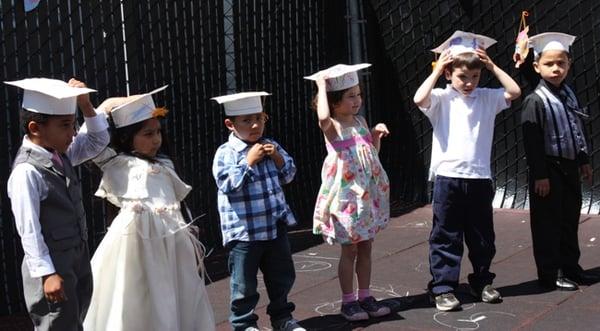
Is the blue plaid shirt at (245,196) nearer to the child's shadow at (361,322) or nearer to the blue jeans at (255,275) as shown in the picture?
the blue jeans at (255,275)

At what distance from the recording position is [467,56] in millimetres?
5082

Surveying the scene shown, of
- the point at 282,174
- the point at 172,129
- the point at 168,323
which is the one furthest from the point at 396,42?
the point at 168,323

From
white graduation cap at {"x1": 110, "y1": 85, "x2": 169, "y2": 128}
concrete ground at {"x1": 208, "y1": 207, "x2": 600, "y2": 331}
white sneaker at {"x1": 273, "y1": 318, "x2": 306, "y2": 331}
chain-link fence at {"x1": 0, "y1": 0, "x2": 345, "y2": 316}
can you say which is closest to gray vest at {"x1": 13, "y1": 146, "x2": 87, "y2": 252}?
white graduation cap at {"x1": 110, "y1": 85, "x2": 169, "y2": 128}

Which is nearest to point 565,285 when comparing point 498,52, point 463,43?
point 463,43

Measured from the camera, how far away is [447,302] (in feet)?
16.8

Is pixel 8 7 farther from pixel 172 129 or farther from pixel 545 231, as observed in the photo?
pixel 545 231

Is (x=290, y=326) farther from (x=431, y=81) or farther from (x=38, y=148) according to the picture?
(x=38, y=148)

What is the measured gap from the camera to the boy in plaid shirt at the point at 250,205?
4.60m

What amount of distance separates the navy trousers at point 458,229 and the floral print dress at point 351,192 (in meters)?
0.39

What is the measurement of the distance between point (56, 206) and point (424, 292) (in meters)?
2.65

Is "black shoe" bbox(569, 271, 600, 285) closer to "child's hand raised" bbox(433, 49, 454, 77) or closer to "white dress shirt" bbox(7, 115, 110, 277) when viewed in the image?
"child's hand raised" bbox(433, 49, 454, 77)

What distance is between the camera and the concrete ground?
4926 millimetres

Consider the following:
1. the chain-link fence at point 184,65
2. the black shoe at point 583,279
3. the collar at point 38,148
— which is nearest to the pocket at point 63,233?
the collar at point 38,148

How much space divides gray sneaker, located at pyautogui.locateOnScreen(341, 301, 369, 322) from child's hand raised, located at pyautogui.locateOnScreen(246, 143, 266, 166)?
109cm
